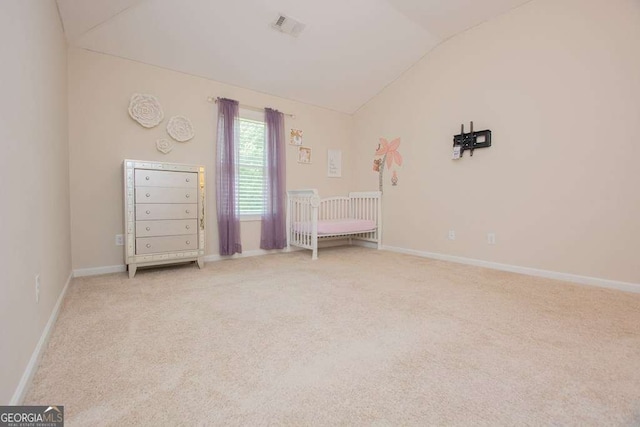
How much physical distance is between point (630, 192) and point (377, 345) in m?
2.46

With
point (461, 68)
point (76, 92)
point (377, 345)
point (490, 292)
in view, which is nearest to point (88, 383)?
point (377, 345)

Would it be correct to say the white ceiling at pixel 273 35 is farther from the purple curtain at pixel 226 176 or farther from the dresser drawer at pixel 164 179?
the dresser drawer at pixel 164 179

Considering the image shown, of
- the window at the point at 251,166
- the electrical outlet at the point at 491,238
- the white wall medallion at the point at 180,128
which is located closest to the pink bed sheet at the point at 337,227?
the window at the point at 251,166

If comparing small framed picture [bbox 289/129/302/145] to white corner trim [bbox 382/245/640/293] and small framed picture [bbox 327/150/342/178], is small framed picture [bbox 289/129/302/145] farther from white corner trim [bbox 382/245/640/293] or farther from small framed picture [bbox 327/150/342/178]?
white corner trim [bbox 382/245/640/293]

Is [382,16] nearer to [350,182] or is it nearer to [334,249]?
[350,182]

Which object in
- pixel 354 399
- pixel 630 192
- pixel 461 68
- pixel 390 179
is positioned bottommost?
pixel 354 399

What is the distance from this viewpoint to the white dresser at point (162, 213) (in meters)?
2.58

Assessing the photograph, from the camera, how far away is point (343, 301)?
6.64ft

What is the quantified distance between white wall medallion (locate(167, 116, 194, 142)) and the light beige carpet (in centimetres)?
165

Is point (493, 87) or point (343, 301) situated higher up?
point (493, 87)

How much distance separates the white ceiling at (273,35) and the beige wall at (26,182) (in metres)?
0.63

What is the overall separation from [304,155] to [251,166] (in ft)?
2.86

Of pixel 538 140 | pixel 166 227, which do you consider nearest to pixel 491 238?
pixel 538 140

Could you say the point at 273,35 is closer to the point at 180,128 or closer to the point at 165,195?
the point at 180,128
